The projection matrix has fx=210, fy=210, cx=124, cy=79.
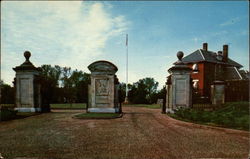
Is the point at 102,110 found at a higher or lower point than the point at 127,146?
lower

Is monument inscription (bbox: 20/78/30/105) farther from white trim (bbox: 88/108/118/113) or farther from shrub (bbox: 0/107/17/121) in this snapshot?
white trim (bbox: 88/108/118/113)

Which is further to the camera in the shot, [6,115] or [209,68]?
[209,68]

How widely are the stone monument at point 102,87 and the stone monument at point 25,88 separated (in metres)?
3.92

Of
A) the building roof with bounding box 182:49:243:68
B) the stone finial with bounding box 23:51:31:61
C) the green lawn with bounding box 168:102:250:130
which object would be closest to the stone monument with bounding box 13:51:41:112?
the stone finial with bounding box 23:51:31:61

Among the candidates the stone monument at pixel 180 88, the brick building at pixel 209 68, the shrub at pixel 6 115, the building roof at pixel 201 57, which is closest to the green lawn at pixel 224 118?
the stone monument at pixel 180 88

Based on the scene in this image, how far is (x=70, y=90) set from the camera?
2202 inches

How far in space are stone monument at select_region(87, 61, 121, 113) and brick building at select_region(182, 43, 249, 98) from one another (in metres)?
23.2

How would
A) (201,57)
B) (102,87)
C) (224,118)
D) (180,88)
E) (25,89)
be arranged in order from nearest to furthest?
1. (224,118)
2. (180,88)
3. (25,89)
4. (102,87)
5. (201,57)

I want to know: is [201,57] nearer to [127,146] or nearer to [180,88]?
[180,88]

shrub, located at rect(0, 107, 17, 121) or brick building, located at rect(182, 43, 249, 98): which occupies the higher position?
brick building, located at rect(182, 43, 249, 98)

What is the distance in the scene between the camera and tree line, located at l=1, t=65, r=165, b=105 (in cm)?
1781

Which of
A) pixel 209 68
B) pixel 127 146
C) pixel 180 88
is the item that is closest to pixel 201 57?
pixel 209 68

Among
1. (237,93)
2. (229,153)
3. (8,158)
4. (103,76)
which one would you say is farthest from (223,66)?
(8,158)

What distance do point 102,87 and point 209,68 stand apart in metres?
26.9
